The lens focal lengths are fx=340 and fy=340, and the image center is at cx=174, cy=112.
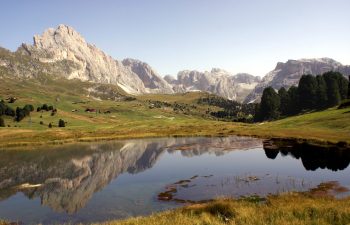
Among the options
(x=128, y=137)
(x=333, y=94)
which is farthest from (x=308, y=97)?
(x=128, y=137)

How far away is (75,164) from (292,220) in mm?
68830

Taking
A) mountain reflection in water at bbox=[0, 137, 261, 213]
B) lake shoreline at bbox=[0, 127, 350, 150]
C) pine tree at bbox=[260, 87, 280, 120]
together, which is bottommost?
mountain reflection in water at bbox=[0, 137, 261, 213]

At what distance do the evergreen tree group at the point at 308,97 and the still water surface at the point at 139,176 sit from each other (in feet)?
259

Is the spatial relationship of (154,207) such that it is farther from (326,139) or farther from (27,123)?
(27,123)

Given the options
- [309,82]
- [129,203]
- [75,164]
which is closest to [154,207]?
[129,203]

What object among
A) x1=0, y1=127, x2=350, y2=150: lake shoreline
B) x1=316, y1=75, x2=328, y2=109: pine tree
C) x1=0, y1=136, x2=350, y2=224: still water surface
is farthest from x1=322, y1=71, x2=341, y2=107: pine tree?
x1=0, y1=136, x2=350, y2=224: still water surface

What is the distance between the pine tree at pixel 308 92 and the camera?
166875mm

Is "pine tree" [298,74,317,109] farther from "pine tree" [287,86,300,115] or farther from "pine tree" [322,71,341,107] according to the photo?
"pine tree" [322,71,341,107]

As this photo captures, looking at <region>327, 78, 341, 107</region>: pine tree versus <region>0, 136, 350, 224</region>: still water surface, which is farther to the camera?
<region>327, 78, 341, 107</region>: pine tree

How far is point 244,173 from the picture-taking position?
197ft

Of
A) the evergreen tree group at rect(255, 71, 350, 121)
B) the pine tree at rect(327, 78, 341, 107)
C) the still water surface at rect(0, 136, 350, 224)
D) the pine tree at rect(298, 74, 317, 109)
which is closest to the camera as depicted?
the still water surface at rect(0, 136, 350, 224)

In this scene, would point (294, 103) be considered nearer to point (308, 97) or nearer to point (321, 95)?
point (308, 97)

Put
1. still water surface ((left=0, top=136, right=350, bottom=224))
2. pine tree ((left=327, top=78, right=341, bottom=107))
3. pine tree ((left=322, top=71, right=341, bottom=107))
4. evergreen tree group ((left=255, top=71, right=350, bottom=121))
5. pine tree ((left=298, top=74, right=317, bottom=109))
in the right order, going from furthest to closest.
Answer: pine tree ((left=298, top=74, right=317, bottom=109))
evergreen tree group ((left=255, top=71, right=350, bottom=121))
pine tree ((left=322, top=71, right=341, bottom=107))
pine tree ((left=327, top=78, right=341, bottom=107))
still water surface ((left=0, top=136, right=350, bottom=224))

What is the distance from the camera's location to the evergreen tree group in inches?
6383
